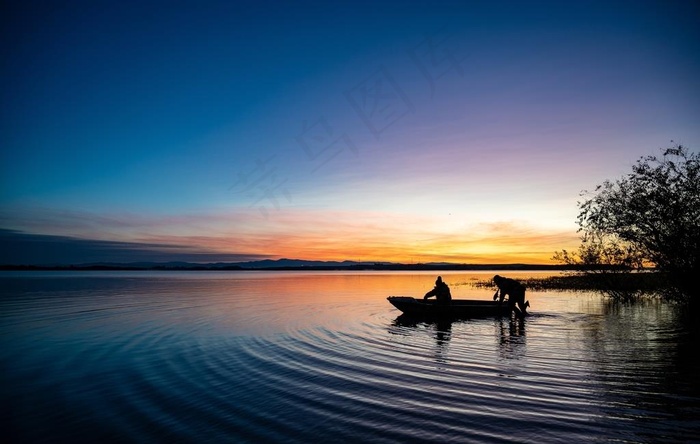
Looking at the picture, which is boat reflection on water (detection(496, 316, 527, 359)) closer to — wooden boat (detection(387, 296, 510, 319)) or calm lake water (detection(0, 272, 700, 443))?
calm lake water (detection(0, 272, 700, 443))

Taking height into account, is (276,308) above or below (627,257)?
below

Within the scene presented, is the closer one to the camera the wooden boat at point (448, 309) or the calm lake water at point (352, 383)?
the calm lake water at point (352, 383)

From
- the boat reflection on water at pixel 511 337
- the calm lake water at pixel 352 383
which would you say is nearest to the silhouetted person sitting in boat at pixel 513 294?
the boat reflection on water at pixel 511 337

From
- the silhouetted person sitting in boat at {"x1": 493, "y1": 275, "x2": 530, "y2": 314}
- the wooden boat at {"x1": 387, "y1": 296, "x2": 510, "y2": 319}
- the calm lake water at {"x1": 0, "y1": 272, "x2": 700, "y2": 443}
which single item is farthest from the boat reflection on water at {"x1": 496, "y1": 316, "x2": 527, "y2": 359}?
the silhouetted person sitting in boat at {"x1": 493, "y1": 275, "x2": 530, "y2": 314}

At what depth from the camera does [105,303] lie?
34938 mm

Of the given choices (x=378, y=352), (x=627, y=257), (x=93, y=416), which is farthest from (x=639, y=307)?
(x=93, y=416)

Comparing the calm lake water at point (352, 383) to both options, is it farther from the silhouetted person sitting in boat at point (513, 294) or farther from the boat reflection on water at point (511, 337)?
the silhouetted person sitting in boat at point (513, 294)

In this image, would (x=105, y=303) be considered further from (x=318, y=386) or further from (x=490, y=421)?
(x=490, y=421)

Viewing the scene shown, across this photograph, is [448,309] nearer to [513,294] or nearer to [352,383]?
[513,294]

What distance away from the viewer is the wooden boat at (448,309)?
25.5 m

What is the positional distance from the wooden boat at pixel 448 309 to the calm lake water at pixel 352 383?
2995 mm

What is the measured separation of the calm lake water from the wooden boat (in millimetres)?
2995

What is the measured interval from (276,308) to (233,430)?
24.8 meters

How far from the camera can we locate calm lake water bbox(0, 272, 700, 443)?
7.89 m
